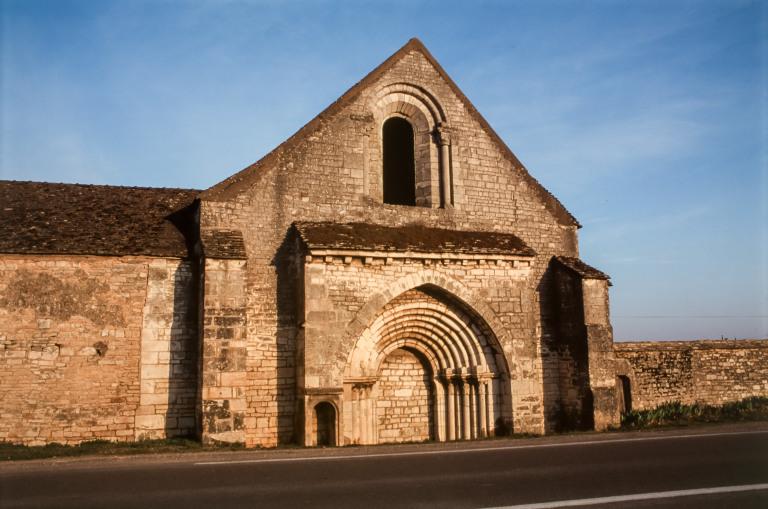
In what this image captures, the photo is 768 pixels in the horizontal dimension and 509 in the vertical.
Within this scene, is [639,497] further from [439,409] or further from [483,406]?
[439,409]

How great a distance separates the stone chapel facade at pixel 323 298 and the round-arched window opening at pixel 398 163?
65 cm

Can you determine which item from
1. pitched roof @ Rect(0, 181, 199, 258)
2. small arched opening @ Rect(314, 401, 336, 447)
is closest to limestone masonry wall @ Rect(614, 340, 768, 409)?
small arched opening @ Rect(314, 401, 336, 447)

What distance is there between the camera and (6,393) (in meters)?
12.9

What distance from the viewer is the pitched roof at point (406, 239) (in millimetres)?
14039

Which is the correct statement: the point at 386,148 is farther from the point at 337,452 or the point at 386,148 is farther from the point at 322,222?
the point at 337,452

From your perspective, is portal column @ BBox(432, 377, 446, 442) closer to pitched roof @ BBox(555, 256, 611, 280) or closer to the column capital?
pitched roof @ BBox(555, 256, 611, 280)

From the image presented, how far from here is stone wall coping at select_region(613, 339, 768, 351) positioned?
19.8 meters

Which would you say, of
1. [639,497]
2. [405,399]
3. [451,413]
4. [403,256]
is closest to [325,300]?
[403,256]

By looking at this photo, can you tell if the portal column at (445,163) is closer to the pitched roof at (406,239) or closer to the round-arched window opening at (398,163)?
the pitched roof at (406,239)

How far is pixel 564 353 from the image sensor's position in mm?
16391

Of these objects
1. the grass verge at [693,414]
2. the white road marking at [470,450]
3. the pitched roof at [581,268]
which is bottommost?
the grass verge at [693,414]

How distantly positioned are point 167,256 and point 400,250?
5.04 m

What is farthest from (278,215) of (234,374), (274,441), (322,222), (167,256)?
(274,441)

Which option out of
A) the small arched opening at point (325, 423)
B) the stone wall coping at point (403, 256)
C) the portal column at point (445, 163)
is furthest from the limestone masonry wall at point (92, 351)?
the portal column at point (445, 163)
